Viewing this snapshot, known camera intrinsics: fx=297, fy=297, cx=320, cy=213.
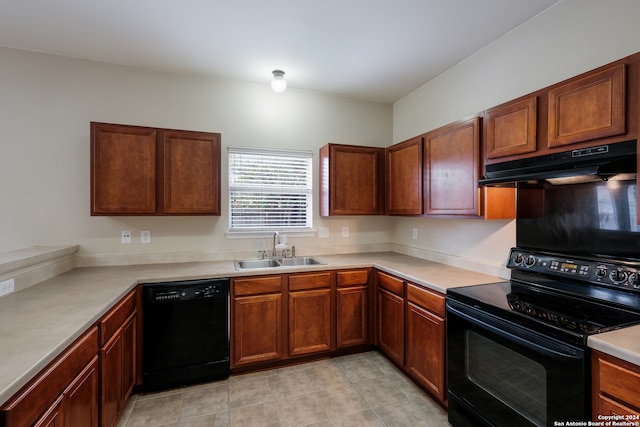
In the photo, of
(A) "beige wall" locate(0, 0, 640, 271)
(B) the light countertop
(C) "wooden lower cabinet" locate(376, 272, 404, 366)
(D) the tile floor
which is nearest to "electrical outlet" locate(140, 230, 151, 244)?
(A) "beige wall" locate(0, 0, 640, 271)

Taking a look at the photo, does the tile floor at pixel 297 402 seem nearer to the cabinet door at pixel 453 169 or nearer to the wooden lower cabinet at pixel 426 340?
the wooden lower cabinet at pixel 426 340

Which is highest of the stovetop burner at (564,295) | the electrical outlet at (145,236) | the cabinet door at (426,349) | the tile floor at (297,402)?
the electrical outlet at (145,236)

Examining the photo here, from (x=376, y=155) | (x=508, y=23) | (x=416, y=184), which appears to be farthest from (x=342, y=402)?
(x=508, y=23)

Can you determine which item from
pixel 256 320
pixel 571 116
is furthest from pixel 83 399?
pixel 571 116

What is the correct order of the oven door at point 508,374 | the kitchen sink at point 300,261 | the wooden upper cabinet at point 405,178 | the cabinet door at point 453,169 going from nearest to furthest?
the oven door at point 508,374, the cabinet door at point 453,169, the wooden upper cabinet at point 405,178, the kitchen sink at point 300,261

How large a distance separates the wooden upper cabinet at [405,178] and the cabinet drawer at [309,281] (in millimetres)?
1019

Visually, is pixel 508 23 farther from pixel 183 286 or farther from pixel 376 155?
pixel 183 286

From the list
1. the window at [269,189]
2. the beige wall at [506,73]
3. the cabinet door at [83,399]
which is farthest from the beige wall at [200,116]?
the cabinet door at [83,399]

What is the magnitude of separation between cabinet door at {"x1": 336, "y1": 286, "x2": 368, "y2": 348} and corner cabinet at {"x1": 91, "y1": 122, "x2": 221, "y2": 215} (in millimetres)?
1476

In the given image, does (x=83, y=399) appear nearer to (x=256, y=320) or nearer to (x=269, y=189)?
(x=256, y=320)

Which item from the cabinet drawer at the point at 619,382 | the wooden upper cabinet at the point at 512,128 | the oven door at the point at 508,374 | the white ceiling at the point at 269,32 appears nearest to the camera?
the cabinet drawer at the point at 619,382

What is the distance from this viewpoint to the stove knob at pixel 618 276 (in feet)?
5.04

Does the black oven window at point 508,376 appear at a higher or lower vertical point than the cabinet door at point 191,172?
lower

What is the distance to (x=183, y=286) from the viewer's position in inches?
94.1
